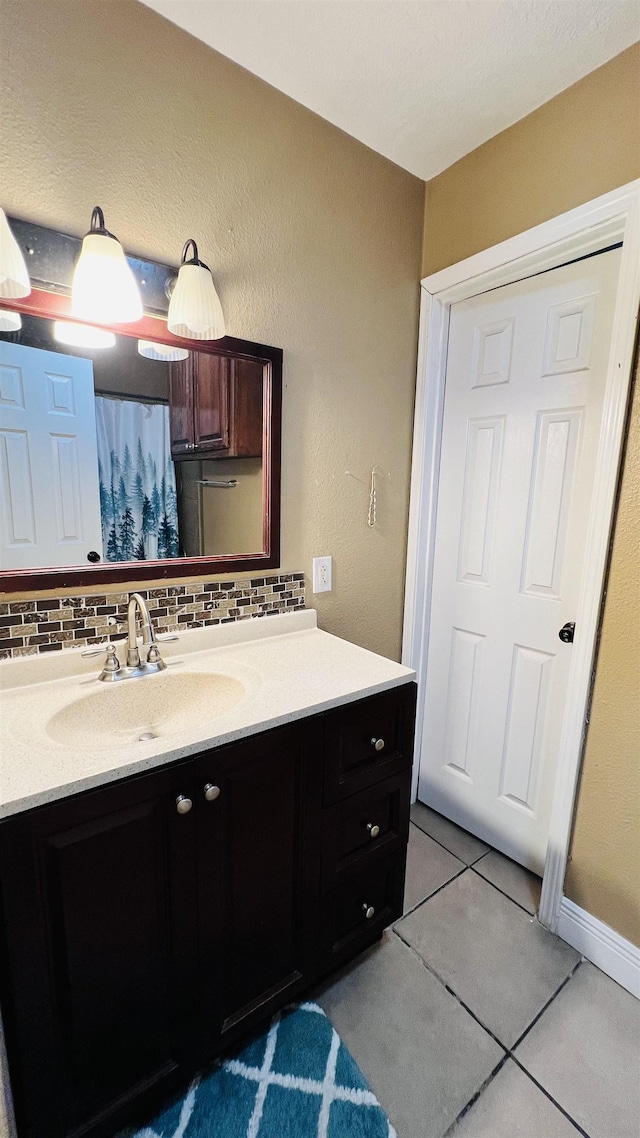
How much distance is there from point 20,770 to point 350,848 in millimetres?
794

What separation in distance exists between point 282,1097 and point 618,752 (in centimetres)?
114

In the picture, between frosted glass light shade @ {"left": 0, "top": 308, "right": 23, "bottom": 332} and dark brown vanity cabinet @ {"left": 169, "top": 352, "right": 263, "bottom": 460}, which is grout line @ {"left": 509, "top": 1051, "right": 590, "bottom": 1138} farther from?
frosted glass light shade @ {"left": 0, "top": 308, "right": 23, "bottom": 332}

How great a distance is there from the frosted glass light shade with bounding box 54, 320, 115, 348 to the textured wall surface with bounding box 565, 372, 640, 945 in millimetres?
1309

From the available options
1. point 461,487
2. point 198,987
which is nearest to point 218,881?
point 198,987

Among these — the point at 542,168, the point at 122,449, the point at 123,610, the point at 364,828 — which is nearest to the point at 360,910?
the point at 364,828

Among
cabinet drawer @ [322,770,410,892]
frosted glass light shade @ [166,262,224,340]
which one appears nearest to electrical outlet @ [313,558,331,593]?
cabinet drawer @ [322,770,410,892]

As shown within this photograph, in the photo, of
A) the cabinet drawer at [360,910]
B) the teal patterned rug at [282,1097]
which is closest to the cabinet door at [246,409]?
the cabinet drawer at [360,910]

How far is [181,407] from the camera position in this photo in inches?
49.1

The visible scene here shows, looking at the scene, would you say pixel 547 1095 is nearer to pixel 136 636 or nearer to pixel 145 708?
pixel 145 708

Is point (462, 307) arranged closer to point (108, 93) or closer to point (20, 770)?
point (108, 93)

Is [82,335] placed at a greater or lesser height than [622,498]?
greater

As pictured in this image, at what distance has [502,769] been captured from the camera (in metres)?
1.70

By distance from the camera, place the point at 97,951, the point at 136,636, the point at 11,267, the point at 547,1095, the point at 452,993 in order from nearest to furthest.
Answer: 1. the point at 97,951
2. the point at 11,267
3. the point at 547,1095
4. the point at 136,636
5. the point at 452,993

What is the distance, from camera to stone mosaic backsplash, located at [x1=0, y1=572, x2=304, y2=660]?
3.53ft
